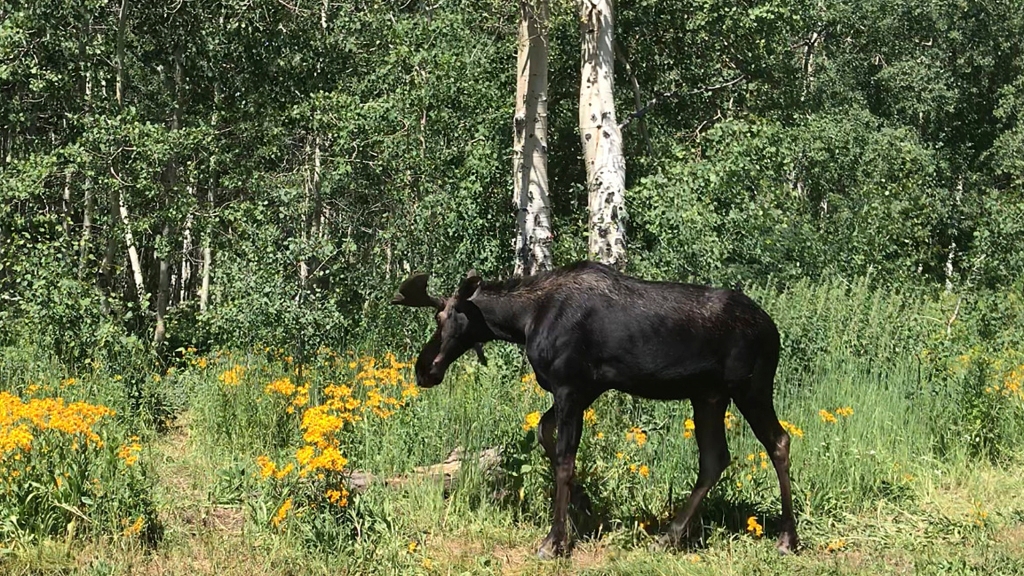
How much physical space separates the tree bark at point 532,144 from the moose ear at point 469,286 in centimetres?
481

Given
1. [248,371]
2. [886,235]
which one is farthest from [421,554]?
[886,235]

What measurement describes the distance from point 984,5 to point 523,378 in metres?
32.7

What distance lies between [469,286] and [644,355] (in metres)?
1.24

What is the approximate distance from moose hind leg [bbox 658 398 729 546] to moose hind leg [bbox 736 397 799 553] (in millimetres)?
232

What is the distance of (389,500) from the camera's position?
664 cm

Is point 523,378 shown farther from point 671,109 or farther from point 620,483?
point 671,109

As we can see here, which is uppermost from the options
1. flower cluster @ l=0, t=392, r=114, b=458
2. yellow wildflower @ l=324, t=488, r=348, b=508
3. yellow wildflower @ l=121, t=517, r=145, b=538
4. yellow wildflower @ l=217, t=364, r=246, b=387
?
flower cluster @ l=0, t=392, r=114, b=458

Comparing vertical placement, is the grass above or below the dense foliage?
below

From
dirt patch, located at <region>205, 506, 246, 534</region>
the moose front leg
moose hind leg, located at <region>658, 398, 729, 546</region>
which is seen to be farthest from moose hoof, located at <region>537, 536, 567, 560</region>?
dirt patch, located at <region>205, 506, 246, 534</region>

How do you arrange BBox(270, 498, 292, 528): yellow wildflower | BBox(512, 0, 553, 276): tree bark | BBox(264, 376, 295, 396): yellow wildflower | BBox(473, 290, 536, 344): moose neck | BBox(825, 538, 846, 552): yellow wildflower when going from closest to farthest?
BBox(270, 498, 292, 528): yellow wildflower
BBox(825, 538, 846, 552): yellow wildflower
BBox(473, 290, 536, 344): moose neck
BBox(264, 376, 295, 396): yellow wildflower
BBox(512, 0, 553, 276): tree bark

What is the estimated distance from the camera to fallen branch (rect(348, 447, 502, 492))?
7152 millimetres

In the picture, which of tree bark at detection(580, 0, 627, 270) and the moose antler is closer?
the moose antler

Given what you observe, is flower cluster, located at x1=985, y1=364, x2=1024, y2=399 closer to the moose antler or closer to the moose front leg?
the moose front leg

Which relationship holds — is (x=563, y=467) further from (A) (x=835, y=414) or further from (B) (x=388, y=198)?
(B) (x=388, y=198)
